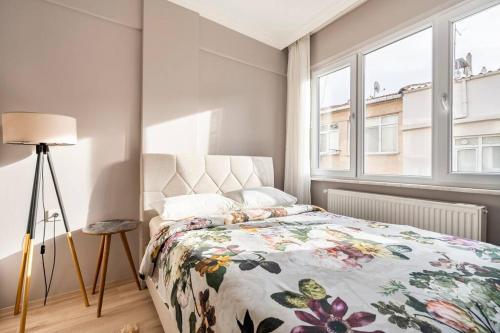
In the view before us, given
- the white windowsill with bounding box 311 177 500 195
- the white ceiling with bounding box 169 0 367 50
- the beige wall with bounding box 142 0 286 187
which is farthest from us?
the white ceiling with bounding box 169 0 367 50

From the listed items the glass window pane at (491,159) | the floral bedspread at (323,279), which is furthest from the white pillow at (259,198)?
the glass window pane at (491,159)

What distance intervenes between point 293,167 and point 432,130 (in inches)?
59.4

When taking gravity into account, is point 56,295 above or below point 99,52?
below

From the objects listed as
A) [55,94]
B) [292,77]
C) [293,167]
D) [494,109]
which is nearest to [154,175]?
[55,94]

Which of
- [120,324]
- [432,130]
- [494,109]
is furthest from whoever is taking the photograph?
[432,130]

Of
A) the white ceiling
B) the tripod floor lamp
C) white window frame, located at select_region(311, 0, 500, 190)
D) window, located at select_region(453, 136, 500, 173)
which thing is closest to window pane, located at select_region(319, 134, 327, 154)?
white window frame, located at select_region(311, 0, 500, 190)

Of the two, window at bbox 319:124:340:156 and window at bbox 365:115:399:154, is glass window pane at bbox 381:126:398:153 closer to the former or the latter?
window at bbox 365:115:399:154

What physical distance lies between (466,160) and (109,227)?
281cm

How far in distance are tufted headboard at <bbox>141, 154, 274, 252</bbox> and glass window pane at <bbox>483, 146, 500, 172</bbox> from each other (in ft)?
6.19

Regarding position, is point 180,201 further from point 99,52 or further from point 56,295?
point 99,52

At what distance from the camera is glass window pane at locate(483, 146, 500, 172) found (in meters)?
1.76

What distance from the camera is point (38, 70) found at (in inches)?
75.4

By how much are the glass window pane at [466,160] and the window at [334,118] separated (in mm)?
988

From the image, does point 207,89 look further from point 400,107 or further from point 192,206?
point 400,107
